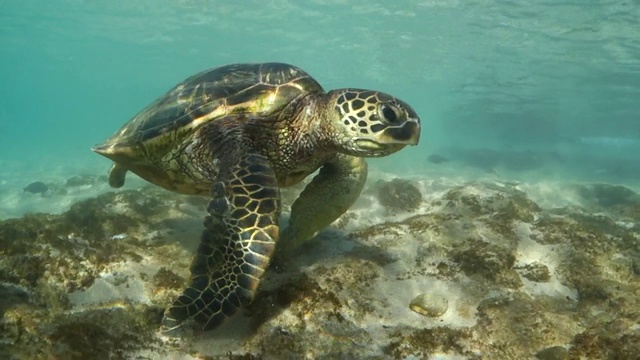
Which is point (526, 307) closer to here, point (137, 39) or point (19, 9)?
point (19, 9)

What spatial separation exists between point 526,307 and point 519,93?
127ft

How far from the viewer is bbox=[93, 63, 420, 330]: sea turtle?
305cm

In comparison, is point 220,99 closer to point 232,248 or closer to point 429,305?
point 232,248

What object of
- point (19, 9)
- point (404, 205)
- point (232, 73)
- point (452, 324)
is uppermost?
point (19, 9)

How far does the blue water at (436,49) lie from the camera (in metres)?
24.5

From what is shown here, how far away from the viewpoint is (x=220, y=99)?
442 cm

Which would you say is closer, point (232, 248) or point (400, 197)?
point (232, 248)

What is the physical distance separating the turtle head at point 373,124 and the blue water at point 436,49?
17.6 m

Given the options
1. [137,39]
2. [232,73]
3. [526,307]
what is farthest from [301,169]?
[137,39]

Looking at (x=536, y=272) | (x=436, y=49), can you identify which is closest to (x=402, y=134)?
(x=536, y=272)

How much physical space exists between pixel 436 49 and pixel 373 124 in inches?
1280

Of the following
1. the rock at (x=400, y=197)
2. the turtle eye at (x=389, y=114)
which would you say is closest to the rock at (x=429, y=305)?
the turtle eye at (x=389, y=114)

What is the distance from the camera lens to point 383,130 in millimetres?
3795

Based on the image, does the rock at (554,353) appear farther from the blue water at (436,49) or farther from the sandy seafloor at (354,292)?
the blue water at (436,49)
